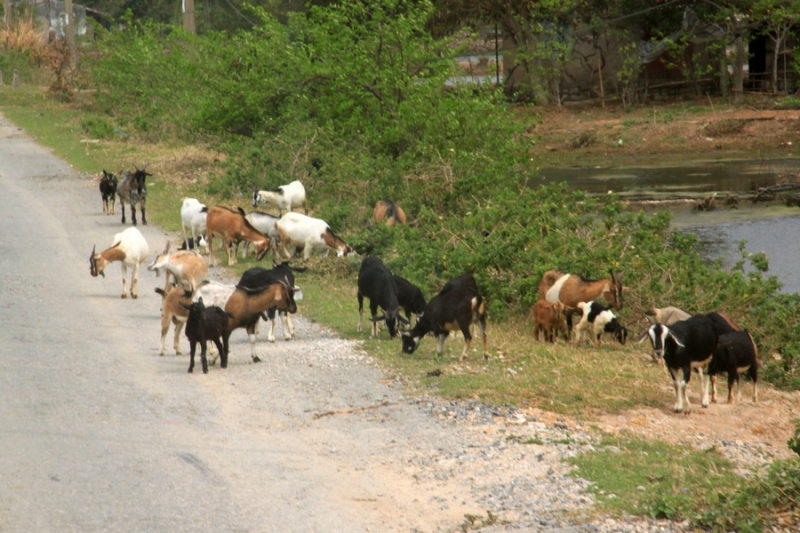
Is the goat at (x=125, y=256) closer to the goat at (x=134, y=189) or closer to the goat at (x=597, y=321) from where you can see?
the goat at (x=134, y=189)

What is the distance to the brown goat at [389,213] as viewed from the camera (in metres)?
16.0

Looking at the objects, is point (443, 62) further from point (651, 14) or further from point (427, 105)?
point (651, 14)

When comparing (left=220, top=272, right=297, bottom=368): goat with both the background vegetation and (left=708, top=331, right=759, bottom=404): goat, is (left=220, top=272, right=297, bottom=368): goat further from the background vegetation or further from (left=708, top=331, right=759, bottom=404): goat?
(left=708, top=331, right=759, bottom=404): goat

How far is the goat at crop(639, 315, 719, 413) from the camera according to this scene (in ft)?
27.2

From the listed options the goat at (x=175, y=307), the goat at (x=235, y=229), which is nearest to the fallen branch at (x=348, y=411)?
the goat at (x=175, y=307)

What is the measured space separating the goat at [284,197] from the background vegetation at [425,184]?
21.4 inches

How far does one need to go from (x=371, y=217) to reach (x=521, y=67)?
28.1 metres

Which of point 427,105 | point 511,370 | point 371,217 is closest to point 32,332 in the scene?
point 511,370

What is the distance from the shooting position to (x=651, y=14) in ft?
133

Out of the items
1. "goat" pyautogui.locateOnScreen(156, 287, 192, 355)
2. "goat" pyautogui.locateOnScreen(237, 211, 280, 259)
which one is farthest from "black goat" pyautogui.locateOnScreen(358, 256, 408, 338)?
"goat" pyautogui.locateOnScreen(237, 211, 280, 259)

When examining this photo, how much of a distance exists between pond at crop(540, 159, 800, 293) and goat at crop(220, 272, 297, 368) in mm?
9303

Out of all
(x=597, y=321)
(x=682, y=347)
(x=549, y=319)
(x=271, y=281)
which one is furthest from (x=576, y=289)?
(x=271, y=281)

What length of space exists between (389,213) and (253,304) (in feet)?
22.2

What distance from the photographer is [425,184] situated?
17219 millimetres
